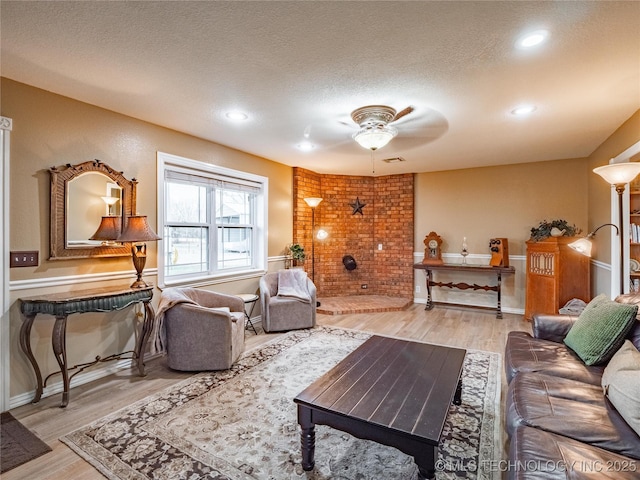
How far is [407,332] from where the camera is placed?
169 inches

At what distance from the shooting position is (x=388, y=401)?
1.73 m

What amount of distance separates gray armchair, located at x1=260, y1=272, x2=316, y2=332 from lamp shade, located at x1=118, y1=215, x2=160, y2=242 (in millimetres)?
1771

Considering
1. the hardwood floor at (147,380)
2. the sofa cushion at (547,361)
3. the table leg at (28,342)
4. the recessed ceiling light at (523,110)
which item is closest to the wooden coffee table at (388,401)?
the sofa cushion at (547,361)

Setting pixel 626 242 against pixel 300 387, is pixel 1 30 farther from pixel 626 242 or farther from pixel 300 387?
pixel 626 242

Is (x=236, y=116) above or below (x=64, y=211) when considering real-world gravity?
above

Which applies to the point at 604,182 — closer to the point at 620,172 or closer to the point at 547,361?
the point at 620,172

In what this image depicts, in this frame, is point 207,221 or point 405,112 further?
point 207,221

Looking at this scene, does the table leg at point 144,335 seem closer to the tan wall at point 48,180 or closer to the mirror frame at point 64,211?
the tan wall at point 48,180

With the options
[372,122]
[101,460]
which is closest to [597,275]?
[372,122]

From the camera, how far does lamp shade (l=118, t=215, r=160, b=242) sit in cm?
282

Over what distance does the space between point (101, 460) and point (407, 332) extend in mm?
3447

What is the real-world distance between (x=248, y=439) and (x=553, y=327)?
2492 mm

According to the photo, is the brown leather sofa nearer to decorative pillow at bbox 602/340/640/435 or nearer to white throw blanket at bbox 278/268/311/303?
decorative pillow at bbox 602/340/640/435

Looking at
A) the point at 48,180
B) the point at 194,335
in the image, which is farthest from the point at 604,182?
the point at 48,180
